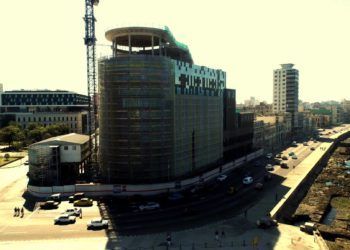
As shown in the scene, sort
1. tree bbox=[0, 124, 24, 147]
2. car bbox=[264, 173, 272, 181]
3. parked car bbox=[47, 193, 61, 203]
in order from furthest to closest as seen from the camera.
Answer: tree bbox=[0, 124, 24, 147] → car bbox=[264, 173, 272, 181] → parked car bbox=[47, 193, 61, 203]

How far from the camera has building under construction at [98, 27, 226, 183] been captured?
311 feet

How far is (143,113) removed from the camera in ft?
312

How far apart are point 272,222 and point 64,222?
127ft

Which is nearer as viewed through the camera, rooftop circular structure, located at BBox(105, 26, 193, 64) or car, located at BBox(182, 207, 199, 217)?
car, located at BBox(182, 207, 199, 217)

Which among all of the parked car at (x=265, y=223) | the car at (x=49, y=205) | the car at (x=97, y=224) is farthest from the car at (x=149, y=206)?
the parked car at (x=265, y=223)

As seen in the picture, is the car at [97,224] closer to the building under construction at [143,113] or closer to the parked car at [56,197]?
the parked car at [56,197]

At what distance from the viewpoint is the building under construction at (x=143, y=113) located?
94688 mm

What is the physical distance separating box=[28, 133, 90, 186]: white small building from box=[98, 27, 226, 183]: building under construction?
24.6ft

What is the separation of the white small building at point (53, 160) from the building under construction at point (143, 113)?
748 centimetres

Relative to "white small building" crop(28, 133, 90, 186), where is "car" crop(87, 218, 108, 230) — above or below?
below

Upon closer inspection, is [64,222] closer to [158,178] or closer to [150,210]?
[150,210]

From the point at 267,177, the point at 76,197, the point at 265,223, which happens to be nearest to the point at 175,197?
the point at 76,197

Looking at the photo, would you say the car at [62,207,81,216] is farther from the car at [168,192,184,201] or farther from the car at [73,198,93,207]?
the car at [168,192,184,201]

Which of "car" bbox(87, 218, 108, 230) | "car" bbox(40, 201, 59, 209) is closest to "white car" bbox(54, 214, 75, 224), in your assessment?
"car" bbox(87, 218, 108, 230)
